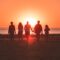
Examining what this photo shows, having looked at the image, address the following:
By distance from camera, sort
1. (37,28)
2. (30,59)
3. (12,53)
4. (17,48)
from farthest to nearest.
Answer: (37,28) → (17,48) → (12,53) → (30,59)

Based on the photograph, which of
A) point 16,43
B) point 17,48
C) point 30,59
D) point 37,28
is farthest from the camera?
point 37,28

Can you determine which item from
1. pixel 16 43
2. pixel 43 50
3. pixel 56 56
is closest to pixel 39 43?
pixel 16 43

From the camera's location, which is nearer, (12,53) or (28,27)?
(12,53)

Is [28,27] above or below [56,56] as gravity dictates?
above

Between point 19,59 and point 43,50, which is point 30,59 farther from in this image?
point 43,50

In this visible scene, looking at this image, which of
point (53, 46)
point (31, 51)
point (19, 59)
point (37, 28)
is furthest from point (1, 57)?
point (37, 28)

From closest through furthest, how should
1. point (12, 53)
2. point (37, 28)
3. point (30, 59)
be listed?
point (30, 59)
point (12, 53)
point (37, 28)

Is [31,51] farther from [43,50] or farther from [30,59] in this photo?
[30,59]

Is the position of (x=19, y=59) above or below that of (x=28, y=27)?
below

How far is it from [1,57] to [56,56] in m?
3.54

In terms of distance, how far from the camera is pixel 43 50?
2822 centimetres

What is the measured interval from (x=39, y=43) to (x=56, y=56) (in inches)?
260

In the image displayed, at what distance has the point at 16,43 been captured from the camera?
32.0 metres

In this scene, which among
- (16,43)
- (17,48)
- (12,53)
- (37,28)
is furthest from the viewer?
(37,28)
